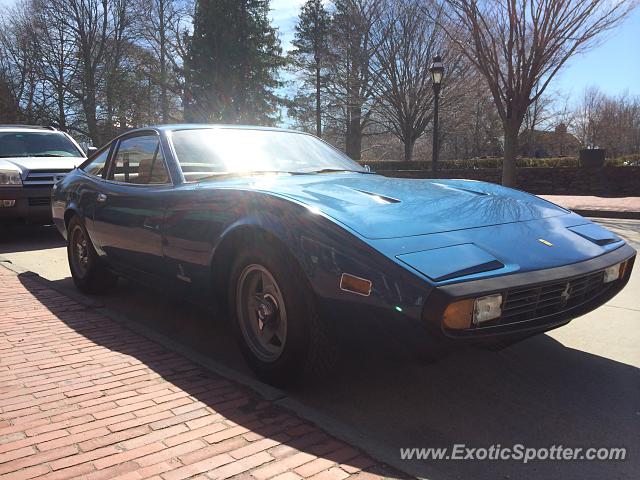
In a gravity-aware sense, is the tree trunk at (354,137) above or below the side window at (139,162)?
above

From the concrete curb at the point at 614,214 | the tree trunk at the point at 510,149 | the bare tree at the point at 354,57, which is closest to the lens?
the concrete curb at the point at 614,214

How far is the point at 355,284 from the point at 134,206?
7.22 ft

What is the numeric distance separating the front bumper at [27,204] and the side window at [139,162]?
12.9ft

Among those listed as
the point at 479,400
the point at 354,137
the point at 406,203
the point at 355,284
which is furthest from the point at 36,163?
the point at 354,137

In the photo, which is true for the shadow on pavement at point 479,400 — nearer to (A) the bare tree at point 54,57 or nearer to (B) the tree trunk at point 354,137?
(B) the tree trunk at point 354,137

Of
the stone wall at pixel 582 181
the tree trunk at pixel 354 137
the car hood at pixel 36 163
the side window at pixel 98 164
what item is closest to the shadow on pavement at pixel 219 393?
the side window at pixel 98 164

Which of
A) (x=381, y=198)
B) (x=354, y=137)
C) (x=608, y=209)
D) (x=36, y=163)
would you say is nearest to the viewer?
(x=381, y=198)

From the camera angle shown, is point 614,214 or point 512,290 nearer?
point 512,290

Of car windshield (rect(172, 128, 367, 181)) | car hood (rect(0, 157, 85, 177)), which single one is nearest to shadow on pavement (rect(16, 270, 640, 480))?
car windshield (rect(172, 128, 367, 181))

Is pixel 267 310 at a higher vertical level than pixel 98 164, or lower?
lower

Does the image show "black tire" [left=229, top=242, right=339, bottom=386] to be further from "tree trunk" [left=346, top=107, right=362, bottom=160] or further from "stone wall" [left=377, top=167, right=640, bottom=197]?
"tree trunk" [left=346, top=107, right=362, bottom=160]

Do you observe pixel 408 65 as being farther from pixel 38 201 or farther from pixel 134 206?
pixel 134 206

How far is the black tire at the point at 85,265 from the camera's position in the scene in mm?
4672

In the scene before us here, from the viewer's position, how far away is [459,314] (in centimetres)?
216
